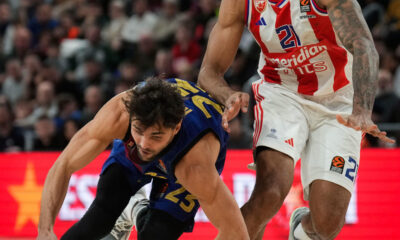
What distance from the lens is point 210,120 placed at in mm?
3830

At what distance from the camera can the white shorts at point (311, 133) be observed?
424 cm

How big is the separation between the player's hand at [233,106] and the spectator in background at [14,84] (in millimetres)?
7296

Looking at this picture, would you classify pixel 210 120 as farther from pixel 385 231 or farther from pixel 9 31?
pixel 9 31

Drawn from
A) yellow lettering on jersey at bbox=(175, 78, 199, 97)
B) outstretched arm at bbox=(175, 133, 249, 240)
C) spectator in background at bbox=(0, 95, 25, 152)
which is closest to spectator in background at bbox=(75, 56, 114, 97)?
spectator in background at bbox=(0, 95, 25, 152)

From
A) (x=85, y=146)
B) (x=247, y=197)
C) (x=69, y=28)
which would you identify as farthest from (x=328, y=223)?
(x=69, y=28)

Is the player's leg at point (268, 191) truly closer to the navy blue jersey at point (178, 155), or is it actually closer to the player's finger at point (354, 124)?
the navy blue jersey at point (178, 155)

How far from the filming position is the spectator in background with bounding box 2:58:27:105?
1050 centimetres

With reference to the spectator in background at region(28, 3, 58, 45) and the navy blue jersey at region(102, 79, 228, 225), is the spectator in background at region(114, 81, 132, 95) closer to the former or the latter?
the spectator in background at region(28, 3, 58, 45)

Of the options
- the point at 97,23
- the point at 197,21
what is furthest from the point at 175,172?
the point at 97,23

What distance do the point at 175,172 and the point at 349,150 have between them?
52.2 inches

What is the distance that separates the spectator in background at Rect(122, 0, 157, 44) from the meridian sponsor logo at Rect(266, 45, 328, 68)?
6270 mm

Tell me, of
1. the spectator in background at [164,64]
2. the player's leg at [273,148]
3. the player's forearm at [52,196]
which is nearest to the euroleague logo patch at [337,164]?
the player's leg at [273,148]

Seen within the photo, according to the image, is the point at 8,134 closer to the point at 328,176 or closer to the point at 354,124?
the point at 328,176

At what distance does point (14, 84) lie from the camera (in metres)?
10.6
